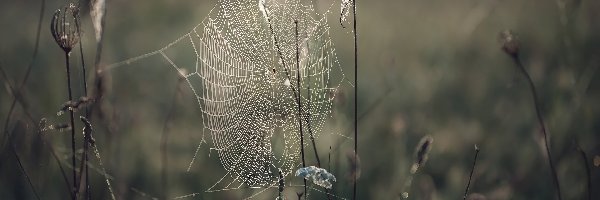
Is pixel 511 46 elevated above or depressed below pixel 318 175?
above

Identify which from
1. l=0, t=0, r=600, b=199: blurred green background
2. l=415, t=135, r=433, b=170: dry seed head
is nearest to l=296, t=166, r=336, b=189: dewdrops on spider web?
l=415, t=135, r=433, b=170: dry seed head

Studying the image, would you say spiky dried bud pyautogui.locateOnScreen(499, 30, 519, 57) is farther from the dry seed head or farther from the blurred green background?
the blurred green background

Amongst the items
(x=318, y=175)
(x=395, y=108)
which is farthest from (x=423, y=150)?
(x=395, y=108)

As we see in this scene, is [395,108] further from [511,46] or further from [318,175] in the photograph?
[318,175]

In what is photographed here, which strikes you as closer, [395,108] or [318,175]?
[318,175]

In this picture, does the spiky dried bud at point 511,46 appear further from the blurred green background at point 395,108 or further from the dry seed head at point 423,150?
the blurred green background at point 395,108

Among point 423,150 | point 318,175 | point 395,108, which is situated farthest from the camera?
point 395,108

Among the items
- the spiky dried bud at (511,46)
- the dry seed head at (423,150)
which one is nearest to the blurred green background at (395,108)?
the dry seed head at (423,150)

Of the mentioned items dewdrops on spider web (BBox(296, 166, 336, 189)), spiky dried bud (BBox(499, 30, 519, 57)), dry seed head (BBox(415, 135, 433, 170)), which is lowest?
dewdrops on spider web (BBox(296, 166, 336, 189))

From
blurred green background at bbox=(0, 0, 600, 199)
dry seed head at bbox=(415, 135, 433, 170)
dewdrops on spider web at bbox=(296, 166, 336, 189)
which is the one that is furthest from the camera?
blurred green background at bbox=(0, 0, 600, 199)

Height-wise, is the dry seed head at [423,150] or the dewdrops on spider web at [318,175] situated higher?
the dry seed head at [423,150]
